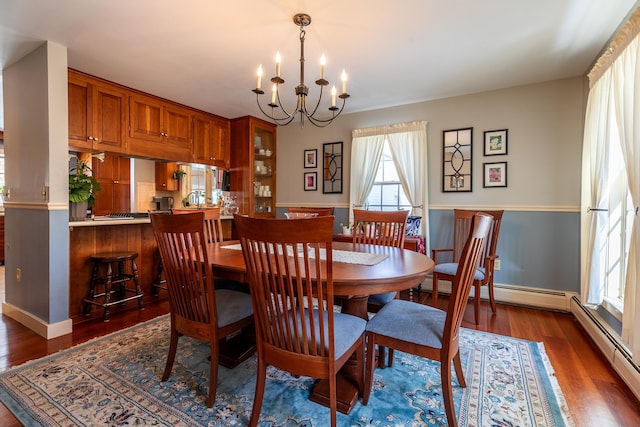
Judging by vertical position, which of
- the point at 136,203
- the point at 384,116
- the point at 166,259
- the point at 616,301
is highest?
the point at 384,116

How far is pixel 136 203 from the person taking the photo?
3.90 meters

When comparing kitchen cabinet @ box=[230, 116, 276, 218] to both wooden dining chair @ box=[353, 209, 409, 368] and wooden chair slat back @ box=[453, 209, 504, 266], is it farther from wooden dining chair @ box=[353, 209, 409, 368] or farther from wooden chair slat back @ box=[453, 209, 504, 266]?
wooden chair slat back @ box=[453, 209, 504, 266]

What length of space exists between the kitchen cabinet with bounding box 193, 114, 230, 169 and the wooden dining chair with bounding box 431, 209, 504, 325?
10.3 feet

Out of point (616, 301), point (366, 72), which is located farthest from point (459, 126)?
point (616, 301)

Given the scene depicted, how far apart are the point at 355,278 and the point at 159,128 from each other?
336 centimetres

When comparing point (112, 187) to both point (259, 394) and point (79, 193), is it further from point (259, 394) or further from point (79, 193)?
point (259, 394)

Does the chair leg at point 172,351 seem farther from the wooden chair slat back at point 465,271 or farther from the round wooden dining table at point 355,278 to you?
the wooden chair slat back at point 465,271

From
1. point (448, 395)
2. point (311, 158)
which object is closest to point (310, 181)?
point (311, 158)

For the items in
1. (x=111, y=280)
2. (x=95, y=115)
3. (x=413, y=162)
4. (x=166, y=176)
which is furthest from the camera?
(x=166, y=176)

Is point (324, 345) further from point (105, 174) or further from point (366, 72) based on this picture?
point (105, 174)

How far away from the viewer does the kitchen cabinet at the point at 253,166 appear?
14.5 ft

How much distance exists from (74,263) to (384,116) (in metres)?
3.73

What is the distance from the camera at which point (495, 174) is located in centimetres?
335

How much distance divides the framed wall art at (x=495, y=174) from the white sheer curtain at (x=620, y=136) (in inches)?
27.3
